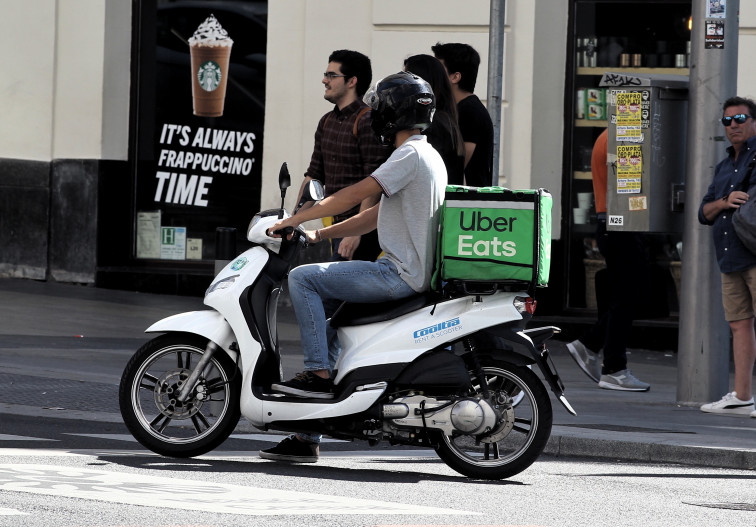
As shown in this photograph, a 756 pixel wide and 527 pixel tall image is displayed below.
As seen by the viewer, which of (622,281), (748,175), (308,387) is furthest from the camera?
(622,281)

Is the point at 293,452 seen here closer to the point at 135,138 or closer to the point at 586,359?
the point at 586,359

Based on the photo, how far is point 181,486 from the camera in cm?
620

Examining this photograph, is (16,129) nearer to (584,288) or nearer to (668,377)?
(584,288)

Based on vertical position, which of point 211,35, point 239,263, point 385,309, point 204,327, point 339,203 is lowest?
point 204,327

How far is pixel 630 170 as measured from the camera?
9.59m

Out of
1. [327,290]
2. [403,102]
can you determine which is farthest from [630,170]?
[327,290]

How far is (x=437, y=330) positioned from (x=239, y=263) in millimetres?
977

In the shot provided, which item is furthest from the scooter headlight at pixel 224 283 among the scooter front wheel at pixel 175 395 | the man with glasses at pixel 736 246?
the man with glasses at pixel 736 246

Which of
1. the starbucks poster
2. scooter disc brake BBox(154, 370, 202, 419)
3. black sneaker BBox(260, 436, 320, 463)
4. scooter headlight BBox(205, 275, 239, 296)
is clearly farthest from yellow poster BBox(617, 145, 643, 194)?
the starbucks poster

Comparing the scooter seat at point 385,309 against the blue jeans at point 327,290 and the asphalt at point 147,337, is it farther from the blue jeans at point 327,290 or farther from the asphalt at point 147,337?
the asphalt at point 147,337

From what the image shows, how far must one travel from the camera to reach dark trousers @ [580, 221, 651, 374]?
10141 mm

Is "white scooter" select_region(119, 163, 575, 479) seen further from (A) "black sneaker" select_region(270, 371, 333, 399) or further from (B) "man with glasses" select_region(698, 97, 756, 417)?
(B) "man with glasses" select_region(698, 97, 756, 417)

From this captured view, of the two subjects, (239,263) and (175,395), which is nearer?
(175,395)

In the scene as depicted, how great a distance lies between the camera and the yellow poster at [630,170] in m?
9.55
